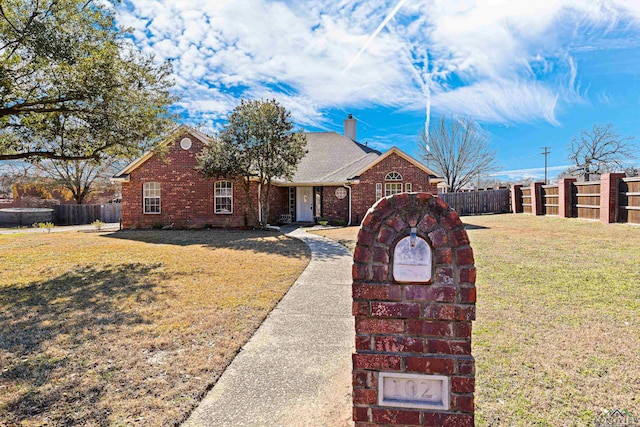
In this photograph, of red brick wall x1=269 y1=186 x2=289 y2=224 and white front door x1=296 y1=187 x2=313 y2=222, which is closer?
red brick wall x1=269 y1=186 x2=289 y2=224

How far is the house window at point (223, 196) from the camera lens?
17.1 meters

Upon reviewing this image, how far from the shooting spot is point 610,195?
41.3 ft

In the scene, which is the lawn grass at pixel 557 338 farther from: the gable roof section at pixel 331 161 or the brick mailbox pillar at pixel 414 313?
the gable roof section at pixel 331 161

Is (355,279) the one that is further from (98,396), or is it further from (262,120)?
(262,120)

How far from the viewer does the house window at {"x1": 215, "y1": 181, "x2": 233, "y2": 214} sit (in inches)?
673

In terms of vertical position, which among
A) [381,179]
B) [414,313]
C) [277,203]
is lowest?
[414,313]

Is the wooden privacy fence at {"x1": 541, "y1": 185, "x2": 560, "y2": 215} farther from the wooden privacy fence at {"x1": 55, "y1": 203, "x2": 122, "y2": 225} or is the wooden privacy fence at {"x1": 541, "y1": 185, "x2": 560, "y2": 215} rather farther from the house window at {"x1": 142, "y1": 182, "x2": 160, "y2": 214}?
Answer: the wooden privacy fence at {"x1": 55, "y1": 203, "x2": 122, "y2": 225}

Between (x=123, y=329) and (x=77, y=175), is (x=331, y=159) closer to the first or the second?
(x=123, y=329)

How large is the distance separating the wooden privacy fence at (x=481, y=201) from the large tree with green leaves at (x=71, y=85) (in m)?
18.9

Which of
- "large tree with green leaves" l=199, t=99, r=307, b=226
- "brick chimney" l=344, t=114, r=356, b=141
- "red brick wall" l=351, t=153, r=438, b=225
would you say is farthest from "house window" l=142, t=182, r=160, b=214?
"brick chimney" l=344, t=114, r=356, b=141

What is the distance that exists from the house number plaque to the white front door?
18.6m

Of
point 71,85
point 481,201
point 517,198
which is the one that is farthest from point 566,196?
point 71,85

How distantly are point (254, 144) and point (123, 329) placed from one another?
39.7 feet

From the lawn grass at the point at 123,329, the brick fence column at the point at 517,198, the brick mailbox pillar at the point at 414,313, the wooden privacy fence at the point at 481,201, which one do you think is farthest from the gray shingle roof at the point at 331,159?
the brick mailbox pillar at the point at 414,313
